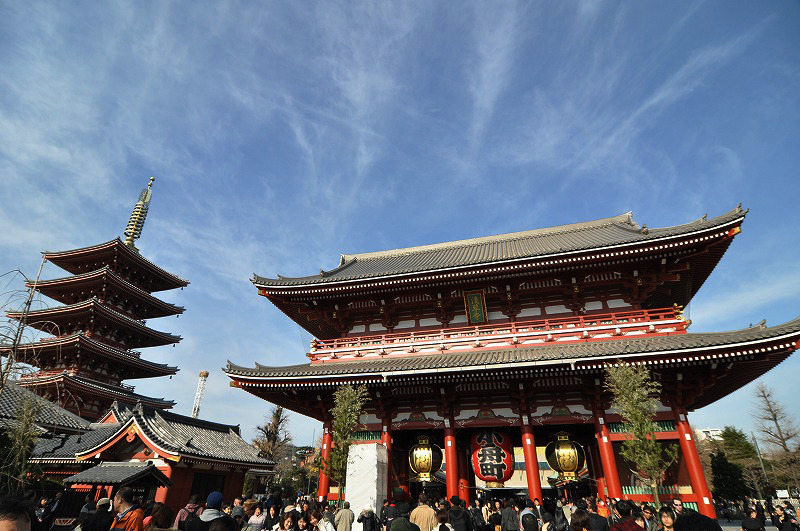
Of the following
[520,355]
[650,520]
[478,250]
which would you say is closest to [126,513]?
[650,520]

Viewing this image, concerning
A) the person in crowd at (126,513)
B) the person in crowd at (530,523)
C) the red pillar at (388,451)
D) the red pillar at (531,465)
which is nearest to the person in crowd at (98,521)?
the person in crowd at (126,513)

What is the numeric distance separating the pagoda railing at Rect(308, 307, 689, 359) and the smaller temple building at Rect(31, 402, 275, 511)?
7771 mm

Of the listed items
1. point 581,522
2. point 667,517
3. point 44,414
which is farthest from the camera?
point 44,414


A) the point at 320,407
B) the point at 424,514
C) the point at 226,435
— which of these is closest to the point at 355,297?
the point at 320,407

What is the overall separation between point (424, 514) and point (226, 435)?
844 inches

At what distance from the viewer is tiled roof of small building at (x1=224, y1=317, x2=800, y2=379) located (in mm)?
12855

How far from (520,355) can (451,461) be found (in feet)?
16.4

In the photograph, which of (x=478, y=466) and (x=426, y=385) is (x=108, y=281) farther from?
(x=478, y=466)

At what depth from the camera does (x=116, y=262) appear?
35.7 meters

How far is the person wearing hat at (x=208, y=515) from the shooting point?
18.1ft

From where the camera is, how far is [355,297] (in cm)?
1936

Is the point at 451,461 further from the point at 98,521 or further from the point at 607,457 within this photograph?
the point at 98,521

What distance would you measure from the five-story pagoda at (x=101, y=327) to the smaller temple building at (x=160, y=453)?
343 inches

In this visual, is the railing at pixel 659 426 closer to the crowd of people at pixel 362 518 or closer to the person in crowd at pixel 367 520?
the crowd of people at pixel 362 518
